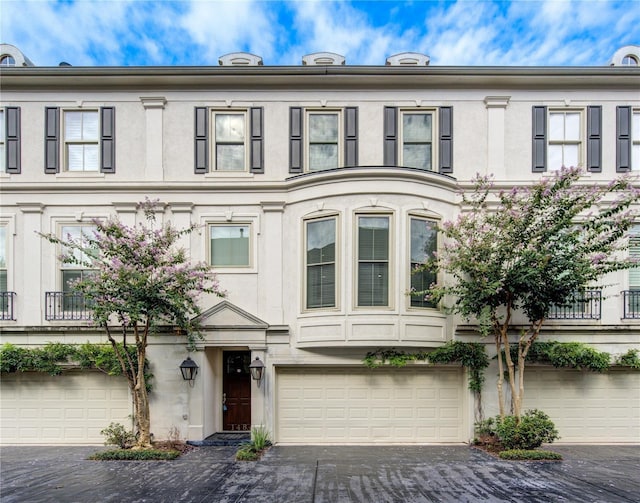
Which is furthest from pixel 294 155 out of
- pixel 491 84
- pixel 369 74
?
pixel 491 84

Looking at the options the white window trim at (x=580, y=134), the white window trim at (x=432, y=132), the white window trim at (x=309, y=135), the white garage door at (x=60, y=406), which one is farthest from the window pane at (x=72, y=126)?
the white window trim at (x=580, y=134)

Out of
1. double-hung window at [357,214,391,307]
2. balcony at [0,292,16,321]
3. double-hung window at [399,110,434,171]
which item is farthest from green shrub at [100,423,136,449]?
double-hung window at [399,110,434,171]

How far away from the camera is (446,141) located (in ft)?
33.5

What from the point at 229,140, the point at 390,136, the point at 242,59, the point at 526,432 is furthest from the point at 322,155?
the point at 526,432

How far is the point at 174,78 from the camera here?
10156mm

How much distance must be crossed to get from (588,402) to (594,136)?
21.3 ft

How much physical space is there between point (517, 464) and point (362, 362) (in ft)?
11.8

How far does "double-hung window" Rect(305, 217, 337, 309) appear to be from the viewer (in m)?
9.52

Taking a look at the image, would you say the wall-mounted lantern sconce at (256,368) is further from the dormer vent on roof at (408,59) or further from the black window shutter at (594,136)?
the black window shutter at (594,136)

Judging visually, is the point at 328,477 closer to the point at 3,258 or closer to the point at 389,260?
the point at 389,260

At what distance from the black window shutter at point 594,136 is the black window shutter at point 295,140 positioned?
7176 mm

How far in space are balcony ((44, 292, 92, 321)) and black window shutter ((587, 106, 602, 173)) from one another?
42.3 ft

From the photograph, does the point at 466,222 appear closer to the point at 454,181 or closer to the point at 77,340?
the point at 454,181

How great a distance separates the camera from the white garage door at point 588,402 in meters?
9.77
